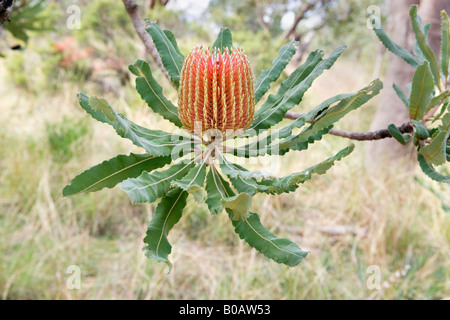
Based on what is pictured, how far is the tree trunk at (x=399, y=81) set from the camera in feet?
9.30

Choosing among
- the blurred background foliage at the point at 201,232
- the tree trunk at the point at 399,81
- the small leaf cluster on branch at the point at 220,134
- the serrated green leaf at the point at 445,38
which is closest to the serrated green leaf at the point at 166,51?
the small leaf cluster on branch at the point at 220,134

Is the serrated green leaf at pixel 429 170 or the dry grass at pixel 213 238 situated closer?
the serrated green leaf at pixel 429 170

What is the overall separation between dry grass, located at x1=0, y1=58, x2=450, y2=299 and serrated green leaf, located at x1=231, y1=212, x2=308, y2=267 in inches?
62.7

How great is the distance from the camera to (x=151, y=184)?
451mm

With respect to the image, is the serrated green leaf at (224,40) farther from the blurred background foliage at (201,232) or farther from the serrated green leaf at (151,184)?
the blurred background foliage at (201,232)

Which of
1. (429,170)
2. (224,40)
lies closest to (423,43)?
(429,170)

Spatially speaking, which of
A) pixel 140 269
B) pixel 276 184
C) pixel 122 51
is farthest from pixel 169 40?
pixel 122 51

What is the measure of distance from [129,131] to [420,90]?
0.43 metres

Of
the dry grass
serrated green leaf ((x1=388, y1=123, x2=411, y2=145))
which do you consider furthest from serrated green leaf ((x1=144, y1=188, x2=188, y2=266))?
the dry grass

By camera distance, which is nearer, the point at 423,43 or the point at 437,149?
the point at 437,149

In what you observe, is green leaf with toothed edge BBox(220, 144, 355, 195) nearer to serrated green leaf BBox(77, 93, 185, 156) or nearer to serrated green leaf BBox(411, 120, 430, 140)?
serrated green leaf BBox(77, 93, 185, 156)

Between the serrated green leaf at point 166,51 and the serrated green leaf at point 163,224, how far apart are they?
20 cm

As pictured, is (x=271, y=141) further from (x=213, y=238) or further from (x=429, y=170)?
(x=213, y=238)

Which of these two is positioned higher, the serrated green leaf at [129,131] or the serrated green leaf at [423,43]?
the serrated green leaf at [423,43]
